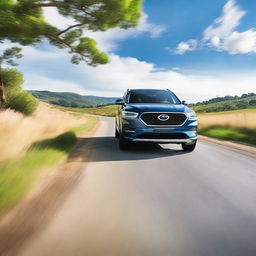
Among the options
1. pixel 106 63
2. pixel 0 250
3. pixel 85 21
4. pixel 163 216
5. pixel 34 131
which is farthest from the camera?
pixel 106 63

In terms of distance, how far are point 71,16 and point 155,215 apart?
15500mm

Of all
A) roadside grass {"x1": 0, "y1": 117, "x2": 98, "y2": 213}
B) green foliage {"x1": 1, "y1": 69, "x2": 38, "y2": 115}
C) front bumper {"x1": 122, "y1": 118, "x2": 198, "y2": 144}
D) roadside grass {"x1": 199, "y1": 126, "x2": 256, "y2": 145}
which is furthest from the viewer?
green foliage {"x1": 1, "y1": 69, "x2": 38, "y2": 115}

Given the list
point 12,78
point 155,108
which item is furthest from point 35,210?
point 12,78

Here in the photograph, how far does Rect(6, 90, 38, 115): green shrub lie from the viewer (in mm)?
22688

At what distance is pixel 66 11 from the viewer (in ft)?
57.6

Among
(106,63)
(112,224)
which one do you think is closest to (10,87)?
(106,63)

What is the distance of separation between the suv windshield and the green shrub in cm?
1279

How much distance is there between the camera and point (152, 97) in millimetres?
11211

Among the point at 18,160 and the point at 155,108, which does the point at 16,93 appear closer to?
the point at 155,108

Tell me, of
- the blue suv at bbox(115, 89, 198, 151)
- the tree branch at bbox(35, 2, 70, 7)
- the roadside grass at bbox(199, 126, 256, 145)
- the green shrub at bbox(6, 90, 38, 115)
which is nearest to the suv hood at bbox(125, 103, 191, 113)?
the blue suv at bbox(115, 89, 198, 151)

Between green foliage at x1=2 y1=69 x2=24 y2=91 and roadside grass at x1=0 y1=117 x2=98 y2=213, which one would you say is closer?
roadside grass at x1=0 y1=117 x2=98 y2=213

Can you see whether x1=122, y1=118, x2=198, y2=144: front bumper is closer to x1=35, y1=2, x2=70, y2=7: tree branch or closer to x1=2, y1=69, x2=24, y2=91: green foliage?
x1=35, y1=2, x2=70, y2=7: tree branch

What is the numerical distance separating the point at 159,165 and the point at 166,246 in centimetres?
427

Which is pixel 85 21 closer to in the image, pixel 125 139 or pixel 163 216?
pixel 125 139
